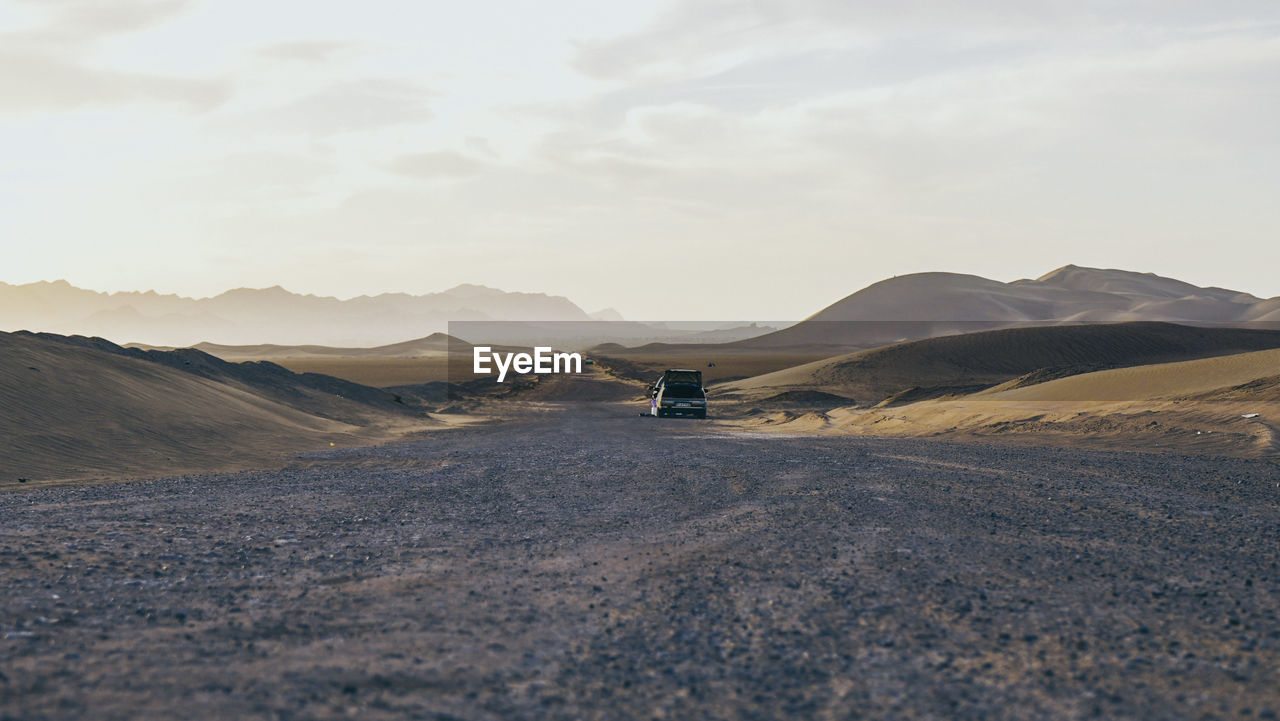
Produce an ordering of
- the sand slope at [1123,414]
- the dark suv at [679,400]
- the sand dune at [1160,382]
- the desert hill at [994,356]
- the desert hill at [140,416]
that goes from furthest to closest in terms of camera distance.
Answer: the desert hill at [994,356] < the dark suv at [679,400] < the sand dune at [1160,382] < the sand slope at [1123,414] < the desert hill at [140,416]

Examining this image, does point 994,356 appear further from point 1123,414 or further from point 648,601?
point 648,601

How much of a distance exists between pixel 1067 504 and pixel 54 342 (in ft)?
111

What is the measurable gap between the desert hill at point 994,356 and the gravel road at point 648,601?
4475 centimetres

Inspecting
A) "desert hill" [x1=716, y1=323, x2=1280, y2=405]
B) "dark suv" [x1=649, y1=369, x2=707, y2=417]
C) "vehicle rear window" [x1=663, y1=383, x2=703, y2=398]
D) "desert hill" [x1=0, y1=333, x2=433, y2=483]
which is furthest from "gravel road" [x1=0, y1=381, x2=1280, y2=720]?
"desert hill" [x1=716, y1=323, x2=1280, y2=405]

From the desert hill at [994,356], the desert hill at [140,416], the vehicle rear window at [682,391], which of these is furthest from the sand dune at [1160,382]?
the desert hill at [140,416]

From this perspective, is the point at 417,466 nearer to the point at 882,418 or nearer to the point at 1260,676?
the point at 1260,676

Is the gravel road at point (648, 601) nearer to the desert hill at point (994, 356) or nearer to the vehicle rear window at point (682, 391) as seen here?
the vehicle rear window at point (682, 391)

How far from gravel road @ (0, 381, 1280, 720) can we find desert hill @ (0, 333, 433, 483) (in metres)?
6.10

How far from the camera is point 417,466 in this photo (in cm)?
2158

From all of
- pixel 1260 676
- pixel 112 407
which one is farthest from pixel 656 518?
pixel 112 407

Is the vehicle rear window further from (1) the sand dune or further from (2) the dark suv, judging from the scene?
(1) the sand dune

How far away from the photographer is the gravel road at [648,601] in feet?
20.1

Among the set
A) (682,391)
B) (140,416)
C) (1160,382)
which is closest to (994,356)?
(1160,382)

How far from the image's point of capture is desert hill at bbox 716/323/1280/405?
6500 centimetres
